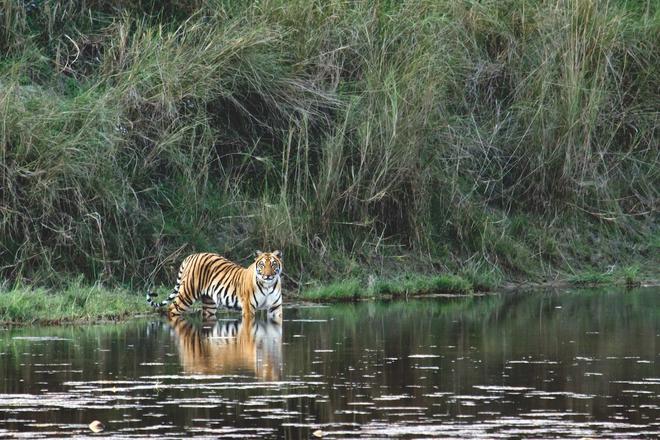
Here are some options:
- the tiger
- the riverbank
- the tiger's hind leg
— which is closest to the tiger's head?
the tiger

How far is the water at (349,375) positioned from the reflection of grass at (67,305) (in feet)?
1.16

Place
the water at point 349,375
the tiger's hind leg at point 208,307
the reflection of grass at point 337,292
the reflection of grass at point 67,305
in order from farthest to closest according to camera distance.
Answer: the reflection of grass at point 337,292, the tiger's hind leg at point 208,307, the reflection of grass at point 67,305, the water at point 349,375

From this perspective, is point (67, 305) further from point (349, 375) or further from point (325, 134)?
point (325, 134)

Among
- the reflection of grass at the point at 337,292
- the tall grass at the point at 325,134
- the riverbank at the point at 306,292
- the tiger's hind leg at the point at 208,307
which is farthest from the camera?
the reflection of grass at the point at 337,292

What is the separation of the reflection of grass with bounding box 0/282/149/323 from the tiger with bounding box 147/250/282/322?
43 centimetres

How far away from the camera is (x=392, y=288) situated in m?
18.8

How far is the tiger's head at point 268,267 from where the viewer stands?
16.6m

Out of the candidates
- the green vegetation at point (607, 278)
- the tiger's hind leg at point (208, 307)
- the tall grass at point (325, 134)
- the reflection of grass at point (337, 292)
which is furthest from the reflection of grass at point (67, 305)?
the green vegetation at point (607, 278)

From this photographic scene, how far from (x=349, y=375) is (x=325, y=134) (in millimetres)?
8320

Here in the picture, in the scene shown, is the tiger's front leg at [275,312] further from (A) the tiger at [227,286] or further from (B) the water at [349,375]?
(B) the water at [349,375]

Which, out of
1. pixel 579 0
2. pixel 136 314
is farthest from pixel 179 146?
pixel 579 0

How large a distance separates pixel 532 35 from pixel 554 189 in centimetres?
250

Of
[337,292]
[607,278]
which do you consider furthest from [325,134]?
[607,278]

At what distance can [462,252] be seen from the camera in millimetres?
20234
